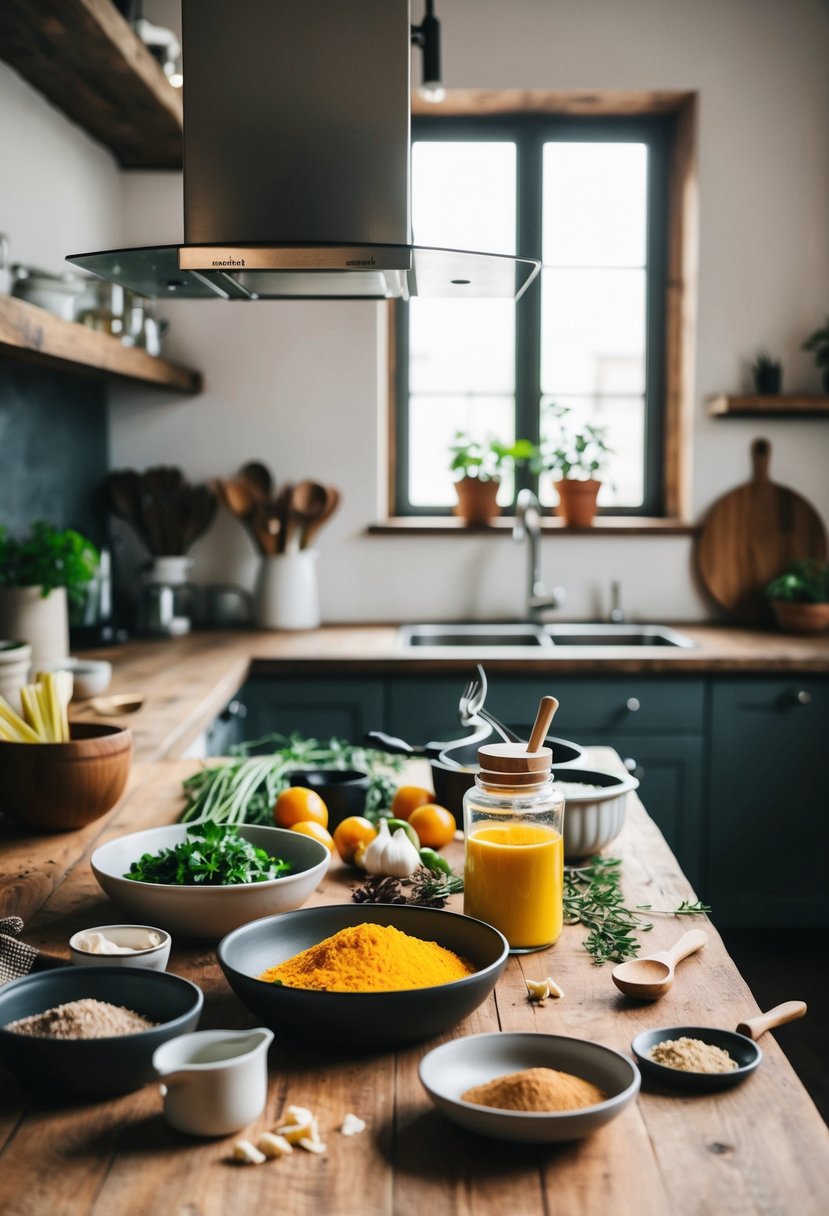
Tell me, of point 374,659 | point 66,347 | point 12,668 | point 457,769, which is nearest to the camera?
point 457,769

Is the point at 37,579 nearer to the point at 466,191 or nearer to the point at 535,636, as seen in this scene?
the point at 535,636

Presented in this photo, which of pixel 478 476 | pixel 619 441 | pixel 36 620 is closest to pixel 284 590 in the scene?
pixel 478 476

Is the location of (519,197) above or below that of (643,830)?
above

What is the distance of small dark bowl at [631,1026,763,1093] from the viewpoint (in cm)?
98

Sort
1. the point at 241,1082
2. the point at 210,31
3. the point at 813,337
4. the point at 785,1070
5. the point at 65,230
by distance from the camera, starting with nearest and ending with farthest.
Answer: the point at 241,1082 → the point at 785,1070 → the point at 210,31 → the point at 65,230 → the point at 813,337

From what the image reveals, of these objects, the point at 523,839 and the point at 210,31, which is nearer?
the point at 523,839

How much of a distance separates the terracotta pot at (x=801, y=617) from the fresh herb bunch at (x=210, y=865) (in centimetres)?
263

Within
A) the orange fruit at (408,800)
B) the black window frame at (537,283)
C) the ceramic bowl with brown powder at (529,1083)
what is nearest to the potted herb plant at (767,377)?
the black window frame at (537,283)

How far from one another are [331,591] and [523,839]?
2.71 metres

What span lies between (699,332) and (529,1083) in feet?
10.8

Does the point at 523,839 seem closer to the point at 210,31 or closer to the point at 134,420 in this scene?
the point at 210,31

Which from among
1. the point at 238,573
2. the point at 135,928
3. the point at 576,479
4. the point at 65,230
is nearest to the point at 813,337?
the point at 576,479

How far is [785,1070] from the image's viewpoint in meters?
1.03

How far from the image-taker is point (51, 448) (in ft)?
10.6
